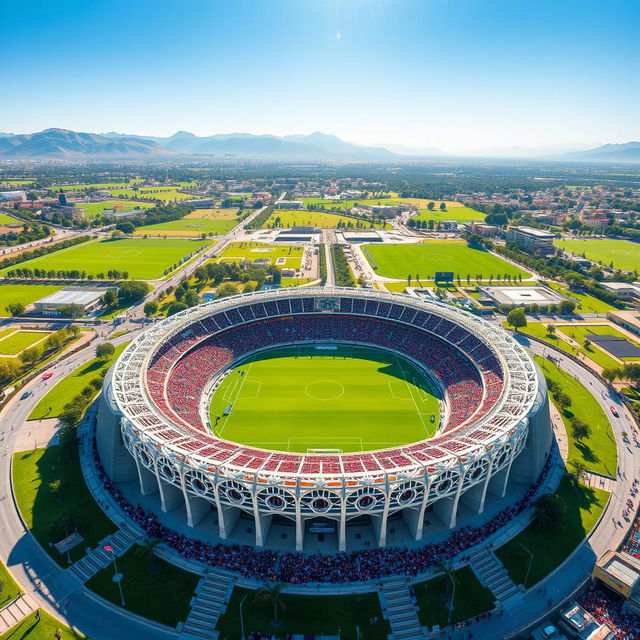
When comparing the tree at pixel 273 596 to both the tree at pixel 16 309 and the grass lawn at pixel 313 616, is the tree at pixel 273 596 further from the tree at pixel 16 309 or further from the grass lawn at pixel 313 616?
the tree at pixel 16 309

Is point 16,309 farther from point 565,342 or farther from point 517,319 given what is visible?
point 565,342

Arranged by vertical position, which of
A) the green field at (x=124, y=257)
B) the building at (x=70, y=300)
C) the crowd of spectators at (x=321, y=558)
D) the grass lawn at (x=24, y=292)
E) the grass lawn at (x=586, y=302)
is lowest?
the crowd of spectators at (x=321, y=558)

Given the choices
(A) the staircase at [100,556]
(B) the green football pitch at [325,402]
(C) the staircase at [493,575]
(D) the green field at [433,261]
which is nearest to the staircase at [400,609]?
(C) the staircase at [493,575]

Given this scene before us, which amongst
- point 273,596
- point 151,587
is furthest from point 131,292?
point 273,596

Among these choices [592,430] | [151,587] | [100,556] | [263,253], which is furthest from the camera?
[263,253]

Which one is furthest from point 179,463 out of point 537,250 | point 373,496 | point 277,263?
point 537,250

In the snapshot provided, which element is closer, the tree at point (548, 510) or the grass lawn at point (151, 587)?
the grass lawn at point (151, 587)

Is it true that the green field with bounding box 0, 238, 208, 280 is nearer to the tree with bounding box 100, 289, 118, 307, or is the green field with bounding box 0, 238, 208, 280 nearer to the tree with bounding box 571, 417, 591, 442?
the tree with bounding box 100, 289, 118, 307
